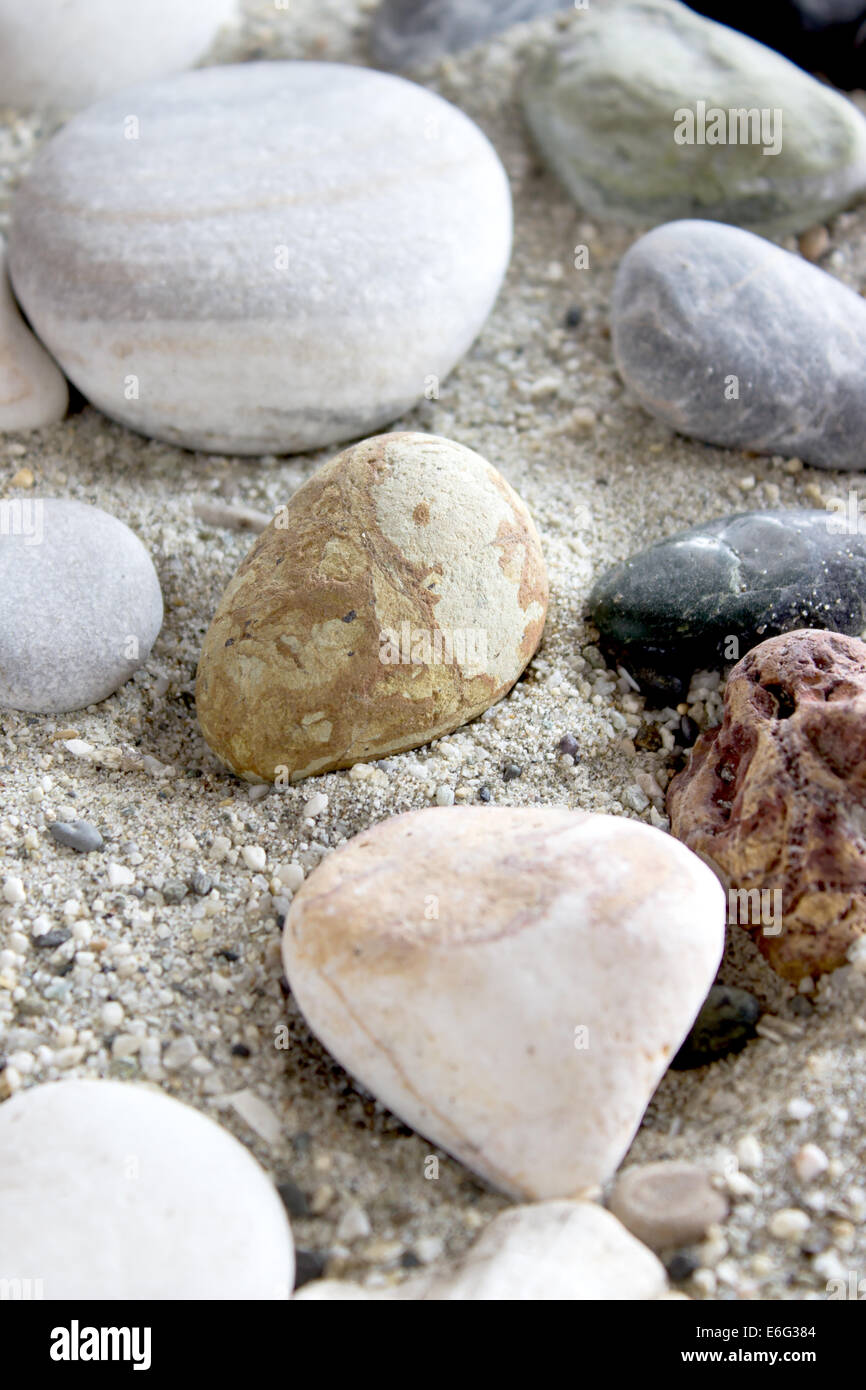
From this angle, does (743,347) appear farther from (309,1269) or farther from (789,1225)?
(309,1269)

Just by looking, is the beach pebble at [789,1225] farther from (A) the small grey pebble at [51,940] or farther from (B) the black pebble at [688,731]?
(A) the small grey pebble at [51,940]

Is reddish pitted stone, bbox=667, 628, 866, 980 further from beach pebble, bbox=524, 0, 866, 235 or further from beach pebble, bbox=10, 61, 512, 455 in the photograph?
beach pebble, bbox=524, 0, 866, 235

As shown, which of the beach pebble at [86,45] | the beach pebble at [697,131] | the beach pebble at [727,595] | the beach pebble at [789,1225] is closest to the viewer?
the beach pebble at [789,1225]

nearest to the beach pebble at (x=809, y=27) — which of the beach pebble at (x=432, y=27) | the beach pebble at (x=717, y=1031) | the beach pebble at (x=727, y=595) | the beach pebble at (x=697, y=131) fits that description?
the beach pebble at (x=697, y=131)

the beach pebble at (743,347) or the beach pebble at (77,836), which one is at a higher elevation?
the beach pebble at (743,347)

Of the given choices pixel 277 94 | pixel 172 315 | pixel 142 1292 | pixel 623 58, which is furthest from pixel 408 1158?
pixel 623 58

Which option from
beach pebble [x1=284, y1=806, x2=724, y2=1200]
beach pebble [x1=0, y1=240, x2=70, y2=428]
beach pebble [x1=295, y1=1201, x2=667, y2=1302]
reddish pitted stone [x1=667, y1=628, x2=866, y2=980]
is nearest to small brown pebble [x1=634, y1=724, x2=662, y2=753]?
reddish pitted stone [x1=667, y1=628, x2=866, y2=980]

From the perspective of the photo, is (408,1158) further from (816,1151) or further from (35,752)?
(35,752)
